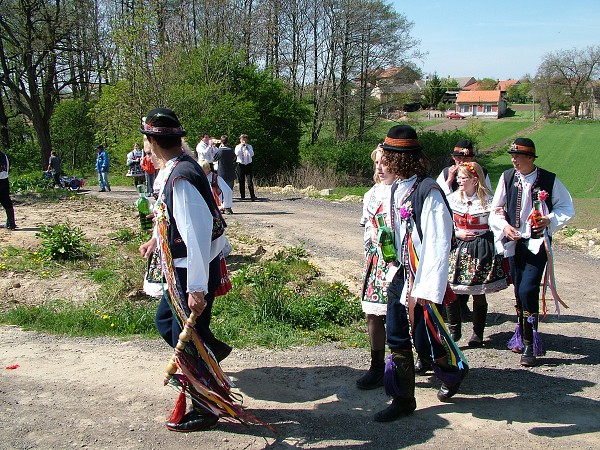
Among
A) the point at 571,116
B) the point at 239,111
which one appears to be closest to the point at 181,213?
the point at 239,111

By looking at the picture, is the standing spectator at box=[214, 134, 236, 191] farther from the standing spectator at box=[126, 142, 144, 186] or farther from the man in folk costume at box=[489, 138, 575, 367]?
the man in folk costume at box=[489, 138, 575, 367]

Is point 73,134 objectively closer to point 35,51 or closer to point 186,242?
Result: point 35,51

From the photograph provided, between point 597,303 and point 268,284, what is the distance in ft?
13.1

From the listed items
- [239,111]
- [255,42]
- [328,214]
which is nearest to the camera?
[328,214]

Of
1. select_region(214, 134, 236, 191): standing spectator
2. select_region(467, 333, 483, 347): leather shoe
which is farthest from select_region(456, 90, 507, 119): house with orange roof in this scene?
select_region(467, 333, 483, 347): leather shoe

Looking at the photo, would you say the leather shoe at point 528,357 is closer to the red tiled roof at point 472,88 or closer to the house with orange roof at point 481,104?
the house with orange roof at point 481,104

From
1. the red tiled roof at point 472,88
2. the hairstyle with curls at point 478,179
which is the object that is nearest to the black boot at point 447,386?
the hairstyle with curls at point 478,179

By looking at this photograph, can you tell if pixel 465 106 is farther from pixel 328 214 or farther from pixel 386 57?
pixel 328 214

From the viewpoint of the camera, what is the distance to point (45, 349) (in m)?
5.71

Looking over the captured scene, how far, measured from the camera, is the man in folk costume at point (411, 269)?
13.3ft

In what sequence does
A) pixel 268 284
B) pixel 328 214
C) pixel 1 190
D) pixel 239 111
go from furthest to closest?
pixel 239 111 → pixel 328 214 → pixel 1 190 → pixel 268 284

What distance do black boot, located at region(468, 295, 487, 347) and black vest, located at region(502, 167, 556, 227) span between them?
867 mm

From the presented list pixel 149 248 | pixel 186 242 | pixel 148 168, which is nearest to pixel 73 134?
pixel 148 168

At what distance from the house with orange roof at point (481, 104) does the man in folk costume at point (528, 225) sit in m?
100
